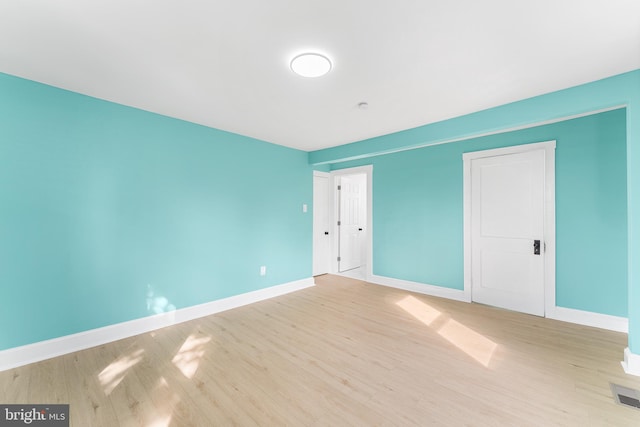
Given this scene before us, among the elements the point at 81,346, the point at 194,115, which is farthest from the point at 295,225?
the point at 81,346

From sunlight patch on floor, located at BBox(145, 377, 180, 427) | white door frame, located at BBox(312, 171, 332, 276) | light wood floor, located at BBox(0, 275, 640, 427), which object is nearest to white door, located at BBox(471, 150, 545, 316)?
light wood floor, located at BBox(0, 275, 640, 427)

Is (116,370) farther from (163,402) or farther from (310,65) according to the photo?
(310,65)

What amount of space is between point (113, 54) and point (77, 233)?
67.9 inches

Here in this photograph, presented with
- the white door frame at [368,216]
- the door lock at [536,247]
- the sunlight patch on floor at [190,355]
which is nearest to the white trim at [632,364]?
the door lock at [536,247]

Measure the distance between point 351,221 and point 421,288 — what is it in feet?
7.53

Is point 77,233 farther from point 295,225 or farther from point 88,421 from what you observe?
point 295,225

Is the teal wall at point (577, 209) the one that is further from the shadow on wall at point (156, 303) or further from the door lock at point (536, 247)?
the shadow on wall at point (156, 303)

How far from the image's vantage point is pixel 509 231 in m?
3.46

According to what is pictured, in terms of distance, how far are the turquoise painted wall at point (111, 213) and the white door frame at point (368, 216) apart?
2.02 metres

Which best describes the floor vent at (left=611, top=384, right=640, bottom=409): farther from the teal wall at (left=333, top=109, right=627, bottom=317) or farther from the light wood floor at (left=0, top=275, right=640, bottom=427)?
the teal wall at (left=333, top=109, right=627, bottom=317)

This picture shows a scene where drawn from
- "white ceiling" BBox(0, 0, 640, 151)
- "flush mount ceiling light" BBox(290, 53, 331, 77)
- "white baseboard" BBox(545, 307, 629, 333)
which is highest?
"white ceiling" BBox(0, 0, 640, 151)

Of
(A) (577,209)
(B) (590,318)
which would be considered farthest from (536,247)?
(B) (590,318)

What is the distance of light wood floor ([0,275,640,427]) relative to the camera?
163 centimetres

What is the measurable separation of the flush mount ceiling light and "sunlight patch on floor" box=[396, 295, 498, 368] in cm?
289
